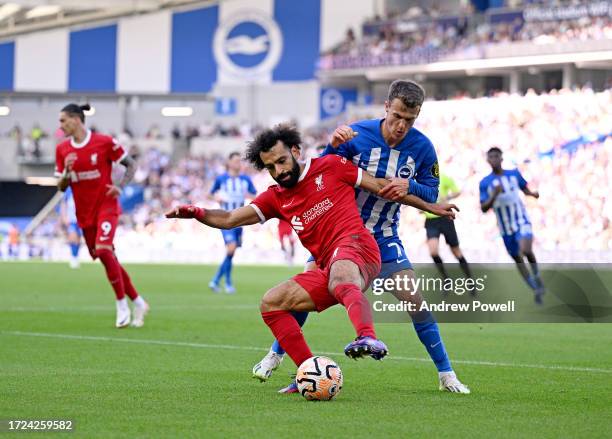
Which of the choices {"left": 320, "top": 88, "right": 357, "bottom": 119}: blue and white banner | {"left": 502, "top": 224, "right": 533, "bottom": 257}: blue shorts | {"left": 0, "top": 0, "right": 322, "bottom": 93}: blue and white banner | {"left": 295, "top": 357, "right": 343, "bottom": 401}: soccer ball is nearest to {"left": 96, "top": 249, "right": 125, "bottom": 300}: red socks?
{"left": 295, "top": 357, "right": 343, "bottom": 401}: soccer ball

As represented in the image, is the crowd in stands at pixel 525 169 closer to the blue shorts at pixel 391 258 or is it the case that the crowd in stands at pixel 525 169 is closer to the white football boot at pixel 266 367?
the blue shorts at pixel 391 258

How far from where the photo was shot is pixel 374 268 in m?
8.39

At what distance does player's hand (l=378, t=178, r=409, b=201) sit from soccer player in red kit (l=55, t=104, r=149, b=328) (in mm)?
6473

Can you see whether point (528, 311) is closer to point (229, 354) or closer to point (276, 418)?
point (229, 354)

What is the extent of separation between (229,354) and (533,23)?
37.6 m

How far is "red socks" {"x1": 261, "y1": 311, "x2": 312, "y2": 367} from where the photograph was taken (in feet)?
26.7

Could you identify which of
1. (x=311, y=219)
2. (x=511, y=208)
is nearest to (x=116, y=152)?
(x=311, y=219)

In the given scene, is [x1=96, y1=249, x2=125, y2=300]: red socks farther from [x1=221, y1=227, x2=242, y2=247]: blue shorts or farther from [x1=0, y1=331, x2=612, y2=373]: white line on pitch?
[x1=221, y1=227, x2=242, y2=247]: blue shorts

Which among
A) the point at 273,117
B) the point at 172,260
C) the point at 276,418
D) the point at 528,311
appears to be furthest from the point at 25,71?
the point at 276,418

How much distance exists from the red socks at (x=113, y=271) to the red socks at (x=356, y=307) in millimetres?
6739

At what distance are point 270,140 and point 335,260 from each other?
3.02 feet

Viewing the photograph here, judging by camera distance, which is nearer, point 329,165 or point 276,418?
point 276,418

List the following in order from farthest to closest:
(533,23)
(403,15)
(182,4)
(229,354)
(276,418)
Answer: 1. (182,4)
2. (403,15)
3. (533,23)
4. (229,354)
5. (276,418)

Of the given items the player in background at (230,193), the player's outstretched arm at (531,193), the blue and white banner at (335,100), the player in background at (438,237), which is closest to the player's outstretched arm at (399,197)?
the player's outstretched arm at (531,193)
